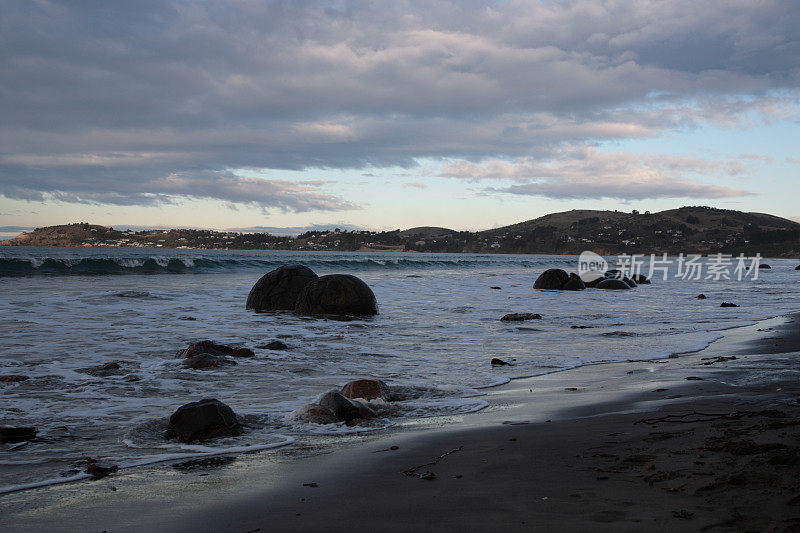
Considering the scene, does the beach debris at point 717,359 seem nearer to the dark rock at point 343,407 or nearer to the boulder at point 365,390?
the boulder at point 365,390

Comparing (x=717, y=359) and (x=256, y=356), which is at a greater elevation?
(x=717, y=359)

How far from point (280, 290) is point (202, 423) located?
1022 cm

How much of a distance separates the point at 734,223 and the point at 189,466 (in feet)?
430

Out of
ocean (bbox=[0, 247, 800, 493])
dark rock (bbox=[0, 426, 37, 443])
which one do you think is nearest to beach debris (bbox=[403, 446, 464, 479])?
ocean (bbox=[0, 247, 800, 493])

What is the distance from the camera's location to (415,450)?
3.86m

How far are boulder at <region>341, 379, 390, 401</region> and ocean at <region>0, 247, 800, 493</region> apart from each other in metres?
0.23

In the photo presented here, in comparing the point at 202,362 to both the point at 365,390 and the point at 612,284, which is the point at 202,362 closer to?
the point at 365,390

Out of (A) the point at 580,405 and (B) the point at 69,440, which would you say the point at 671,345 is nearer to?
(A) the point at 580,405

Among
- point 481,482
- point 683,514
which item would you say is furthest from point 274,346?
point 683,514

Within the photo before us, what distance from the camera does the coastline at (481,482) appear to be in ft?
8.18

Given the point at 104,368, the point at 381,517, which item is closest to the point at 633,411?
the point at 381,517

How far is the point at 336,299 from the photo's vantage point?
13.3m

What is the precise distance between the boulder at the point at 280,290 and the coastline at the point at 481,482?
9.81 metres

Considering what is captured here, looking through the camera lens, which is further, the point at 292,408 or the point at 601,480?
the point at 292,408
